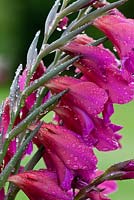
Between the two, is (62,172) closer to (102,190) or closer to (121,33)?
(102,190)

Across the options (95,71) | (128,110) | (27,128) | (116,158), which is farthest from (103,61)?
(128,110)

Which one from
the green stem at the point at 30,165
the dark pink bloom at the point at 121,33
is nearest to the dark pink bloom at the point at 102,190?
the green stem at the point at 30,165

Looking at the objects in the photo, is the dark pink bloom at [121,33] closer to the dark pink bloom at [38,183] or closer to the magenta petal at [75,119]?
the magenta petal at [75,119]

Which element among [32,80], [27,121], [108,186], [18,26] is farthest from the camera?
[18,26]

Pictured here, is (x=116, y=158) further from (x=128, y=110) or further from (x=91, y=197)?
(x=91, y=197)

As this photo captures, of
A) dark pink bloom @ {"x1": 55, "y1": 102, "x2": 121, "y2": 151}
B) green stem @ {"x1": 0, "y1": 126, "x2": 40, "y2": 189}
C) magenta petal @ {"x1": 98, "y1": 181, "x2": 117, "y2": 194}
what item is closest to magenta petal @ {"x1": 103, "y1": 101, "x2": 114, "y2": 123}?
dark pink bloom @ {"x1": 55, "y1": 102, "x2": 121, "y2": 151}

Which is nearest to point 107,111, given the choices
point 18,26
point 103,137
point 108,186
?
point 103,137

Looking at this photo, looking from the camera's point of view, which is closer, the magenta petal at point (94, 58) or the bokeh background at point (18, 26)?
the magenta petal at point (94, 58)
